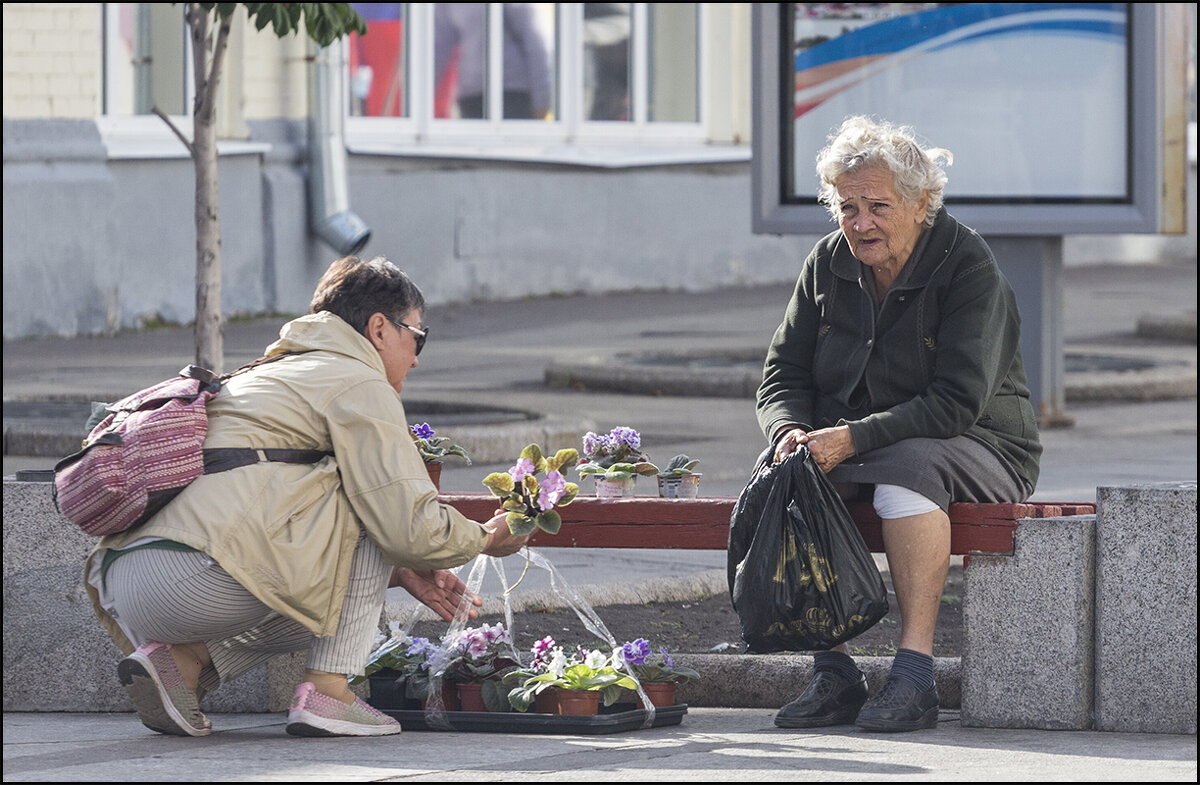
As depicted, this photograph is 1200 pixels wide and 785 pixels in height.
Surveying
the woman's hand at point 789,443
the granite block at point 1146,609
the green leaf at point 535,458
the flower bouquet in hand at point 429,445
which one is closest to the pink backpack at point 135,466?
the green leaf at point 535,458

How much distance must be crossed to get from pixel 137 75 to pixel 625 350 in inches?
189

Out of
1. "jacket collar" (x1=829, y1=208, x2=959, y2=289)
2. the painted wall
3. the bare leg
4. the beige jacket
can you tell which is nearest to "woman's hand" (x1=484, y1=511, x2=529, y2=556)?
the beige jacket

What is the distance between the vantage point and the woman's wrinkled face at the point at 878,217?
4.86 metres

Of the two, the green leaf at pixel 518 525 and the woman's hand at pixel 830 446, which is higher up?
the woman's hand at pixel 830 446

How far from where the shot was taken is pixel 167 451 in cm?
435

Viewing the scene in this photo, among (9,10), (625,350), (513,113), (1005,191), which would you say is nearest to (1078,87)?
(1005,191)

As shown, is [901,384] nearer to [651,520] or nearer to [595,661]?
[651,520]

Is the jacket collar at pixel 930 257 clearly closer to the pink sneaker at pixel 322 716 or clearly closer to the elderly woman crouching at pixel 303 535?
the elderly woman crouching at pixel 303 535

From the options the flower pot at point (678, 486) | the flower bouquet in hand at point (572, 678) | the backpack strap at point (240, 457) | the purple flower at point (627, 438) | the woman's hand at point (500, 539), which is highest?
the backpack strap at point (240, 457)

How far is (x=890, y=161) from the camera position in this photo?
4.85 metres

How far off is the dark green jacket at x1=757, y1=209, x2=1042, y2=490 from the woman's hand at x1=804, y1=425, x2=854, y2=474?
0.07ft

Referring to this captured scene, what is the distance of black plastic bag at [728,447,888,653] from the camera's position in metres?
4.64

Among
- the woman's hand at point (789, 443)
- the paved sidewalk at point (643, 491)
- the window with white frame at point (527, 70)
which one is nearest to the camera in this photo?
the paved sidewalk at point (643, 491)

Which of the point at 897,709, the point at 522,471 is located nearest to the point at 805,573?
the point at 897,709
